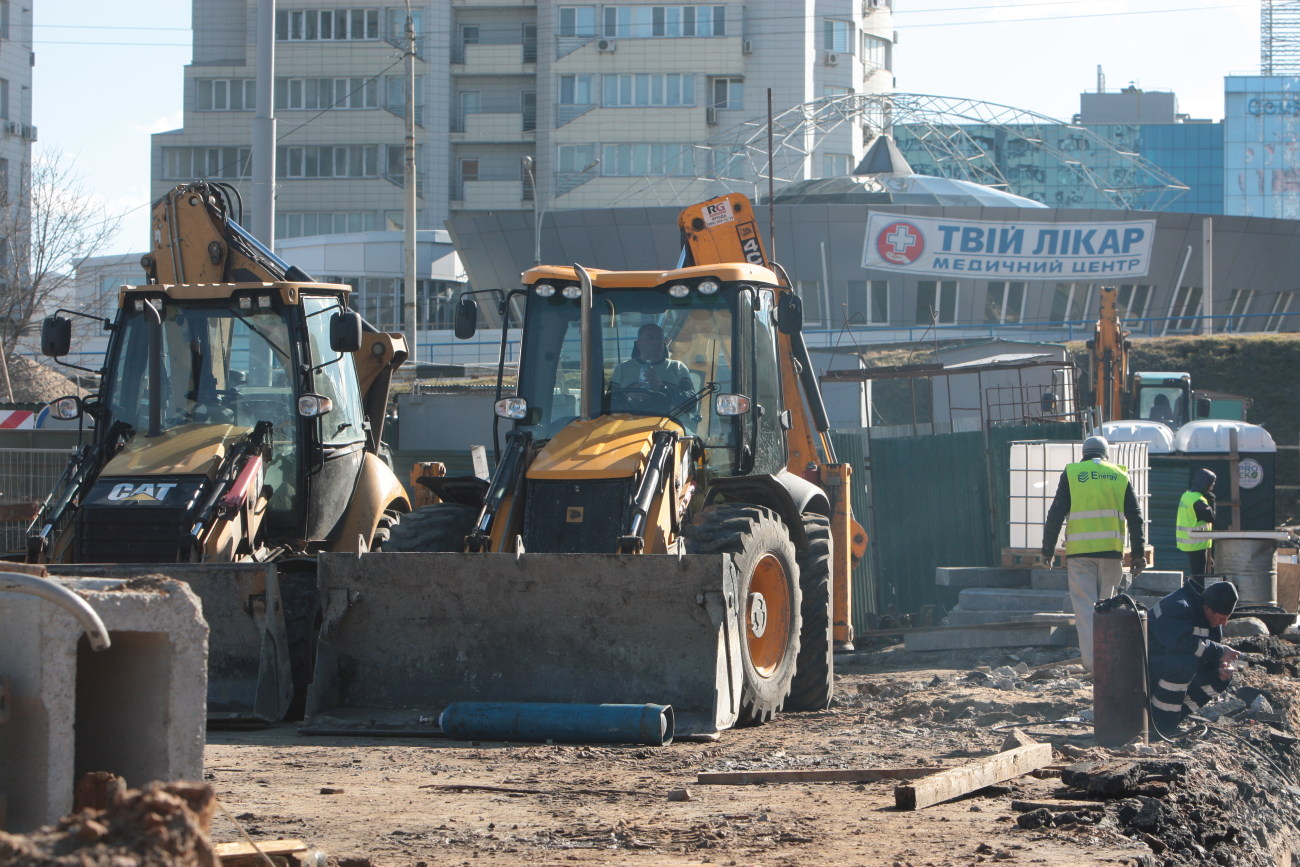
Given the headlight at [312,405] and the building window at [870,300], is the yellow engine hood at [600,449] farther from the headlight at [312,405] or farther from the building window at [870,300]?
the building window at [870,300]

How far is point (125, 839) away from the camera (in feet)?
10.4

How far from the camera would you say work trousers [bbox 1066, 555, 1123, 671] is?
39.0ft

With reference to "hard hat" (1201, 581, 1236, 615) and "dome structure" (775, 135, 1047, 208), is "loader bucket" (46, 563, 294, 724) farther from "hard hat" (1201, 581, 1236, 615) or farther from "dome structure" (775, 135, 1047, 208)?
"dome structure" (775, 135, 1047, 208)

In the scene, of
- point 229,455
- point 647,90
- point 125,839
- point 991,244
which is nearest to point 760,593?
point 229,455

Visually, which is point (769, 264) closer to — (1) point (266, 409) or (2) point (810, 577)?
(2) point (810, 577)

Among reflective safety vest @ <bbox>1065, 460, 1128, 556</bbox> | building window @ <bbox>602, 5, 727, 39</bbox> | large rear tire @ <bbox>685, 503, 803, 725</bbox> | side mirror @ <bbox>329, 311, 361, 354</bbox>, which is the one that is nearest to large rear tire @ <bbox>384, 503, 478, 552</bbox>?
side mirror @ <bbox>329, 311, 361, 354</bbox>

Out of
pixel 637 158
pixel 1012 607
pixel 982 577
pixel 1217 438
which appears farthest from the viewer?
pixel 637 158

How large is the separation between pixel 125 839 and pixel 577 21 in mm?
68096

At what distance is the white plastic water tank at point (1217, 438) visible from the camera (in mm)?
21203

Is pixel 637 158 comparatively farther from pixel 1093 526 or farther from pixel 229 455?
pixel 229 455

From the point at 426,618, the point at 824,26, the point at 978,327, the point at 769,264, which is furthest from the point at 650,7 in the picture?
the point at 426,618

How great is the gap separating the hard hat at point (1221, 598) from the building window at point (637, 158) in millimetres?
58491

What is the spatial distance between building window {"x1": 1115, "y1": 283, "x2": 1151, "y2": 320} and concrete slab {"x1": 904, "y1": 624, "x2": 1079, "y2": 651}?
3982cm

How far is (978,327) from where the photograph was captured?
4628cm
